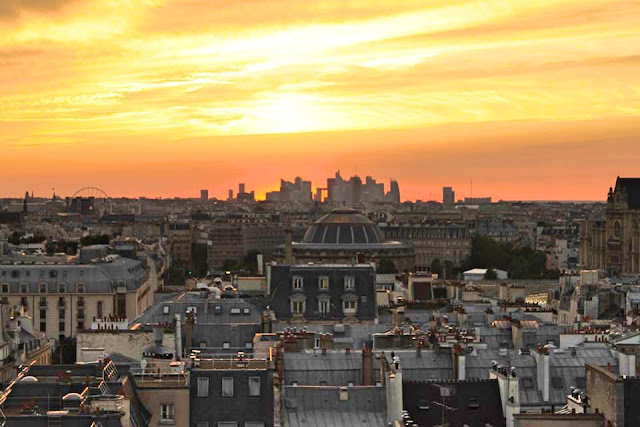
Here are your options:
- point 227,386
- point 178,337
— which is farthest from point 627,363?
point 178,337

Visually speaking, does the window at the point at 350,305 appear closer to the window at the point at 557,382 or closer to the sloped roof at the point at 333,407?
the window at the point at 557,382

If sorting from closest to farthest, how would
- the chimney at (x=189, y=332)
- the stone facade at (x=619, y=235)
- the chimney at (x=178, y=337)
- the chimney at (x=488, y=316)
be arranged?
the chimney at (x=178, y=337) → the chimney at (x=189, y=332) → the chimney at (x=488, y=316) → the stone facade at (x=619, y=235)

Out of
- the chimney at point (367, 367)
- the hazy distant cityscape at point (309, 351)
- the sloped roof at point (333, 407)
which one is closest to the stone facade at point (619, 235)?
the hazy distant cityscape at point (309, 351)

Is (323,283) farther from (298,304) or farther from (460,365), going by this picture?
(460,365)

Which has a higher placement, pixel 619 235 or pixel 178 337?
pixel 619 235

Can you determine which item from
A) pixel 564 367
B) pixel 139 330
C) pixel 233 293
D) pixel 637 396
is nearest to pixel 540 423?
pixel 637 396

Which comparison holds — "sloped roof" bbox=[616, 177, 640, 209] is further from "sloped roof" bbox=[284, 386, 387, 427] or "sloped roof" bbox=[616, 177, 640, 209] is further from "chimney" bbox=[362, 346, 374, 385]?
"sloped roof" bbox=[284, 386, 387, 427]
